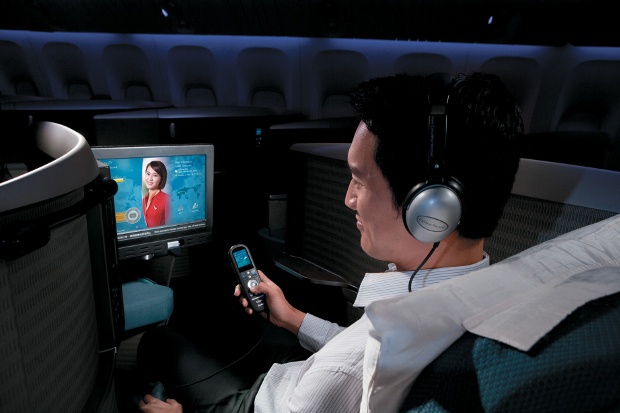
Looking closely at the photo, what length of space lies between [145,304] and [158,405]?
292 mm

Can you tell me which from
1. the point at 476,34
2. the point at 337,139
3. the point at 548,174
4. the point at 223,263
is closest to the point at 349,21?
the point at 476,34

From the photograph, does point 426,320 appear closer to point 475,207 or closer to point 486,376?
point 486,376

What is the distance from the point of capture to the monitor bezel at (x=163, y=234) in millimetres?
1151

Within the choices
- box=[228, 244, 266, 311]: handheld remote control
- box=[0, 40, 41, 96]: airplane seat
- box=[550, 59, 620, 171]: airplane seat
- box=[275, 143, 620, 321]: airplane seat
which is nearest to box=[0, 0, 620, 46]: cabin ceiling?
box=[550, 59, 620, 171]: airplane seat

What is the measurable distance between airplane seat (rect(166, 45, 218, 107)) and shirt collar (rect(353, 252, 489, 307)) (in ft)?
16.0

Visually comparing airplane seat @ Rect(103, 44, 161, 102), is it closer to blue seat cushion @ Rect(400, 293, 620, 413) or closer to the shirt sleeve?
the shirt sleeve

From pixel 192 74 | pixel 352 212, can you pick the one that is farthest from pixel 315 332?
pixel 192 74

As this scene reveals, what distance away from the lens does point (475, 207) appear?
0.69 meters

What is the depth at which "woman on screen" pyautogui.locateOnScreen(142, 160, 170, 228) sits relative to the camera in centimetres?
123

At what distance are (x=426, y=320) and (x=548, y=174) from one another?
21.6 inches

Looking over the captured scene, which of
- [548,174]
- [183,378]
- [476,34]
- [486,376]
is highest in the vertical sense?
[476,34]

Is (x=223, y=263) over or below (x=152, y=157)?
below

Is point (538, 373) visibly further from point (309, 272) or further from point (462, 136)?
point (309, 272)

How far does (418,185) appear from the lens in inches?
26.2
